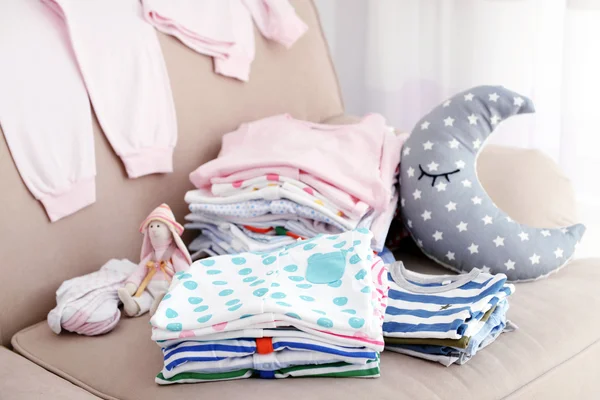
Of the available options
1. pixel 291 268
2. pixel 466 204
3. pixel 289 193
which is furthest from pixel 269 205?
pixel 466 204

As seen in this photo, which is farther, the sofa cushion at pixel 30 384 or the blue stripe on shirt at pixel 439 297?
the blue stripe on shirt at pixel 439 297

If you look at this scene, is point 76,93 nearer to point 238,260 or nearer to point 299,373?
point 238,260

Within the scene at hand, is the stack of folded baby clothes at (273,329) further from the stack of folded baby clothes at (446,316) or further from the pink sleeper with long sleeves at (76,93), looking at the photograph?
the pink sleeper with long sleeves at (76,93)

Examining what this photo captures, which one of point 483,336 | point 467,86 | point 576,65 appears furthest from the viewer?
point 467,86

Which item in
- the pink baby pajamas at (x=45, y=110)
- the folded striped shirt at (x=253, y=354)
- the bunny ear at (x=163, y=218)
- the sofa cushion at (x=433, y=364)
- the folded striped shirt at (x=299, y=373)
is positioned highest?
the pink baby pajamas at (x=45, y=110)

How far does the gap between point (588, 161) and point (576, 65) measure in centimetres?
25

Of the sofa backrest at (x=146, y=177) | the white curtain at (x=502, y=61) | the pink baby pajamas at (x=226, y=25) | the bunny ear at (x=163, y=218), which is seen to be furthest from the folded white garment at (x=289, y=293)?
the white curtain at (x=502, y=61)

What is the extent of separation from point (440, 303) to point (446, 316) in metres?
0.06

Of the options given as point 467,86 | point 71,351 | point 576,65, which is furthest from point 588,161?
point 71,351

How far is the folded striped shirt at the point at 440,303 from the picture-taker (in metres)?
1.08

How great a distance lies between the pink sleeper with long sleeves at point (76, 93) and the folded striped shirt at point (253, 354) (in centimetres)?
44

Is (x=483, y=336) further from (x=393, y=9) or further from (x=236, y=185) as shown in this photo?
(x=393, y=9)

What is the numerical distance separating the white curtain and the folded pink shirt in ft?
1.71

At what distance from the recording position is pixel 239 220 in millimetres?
1438
